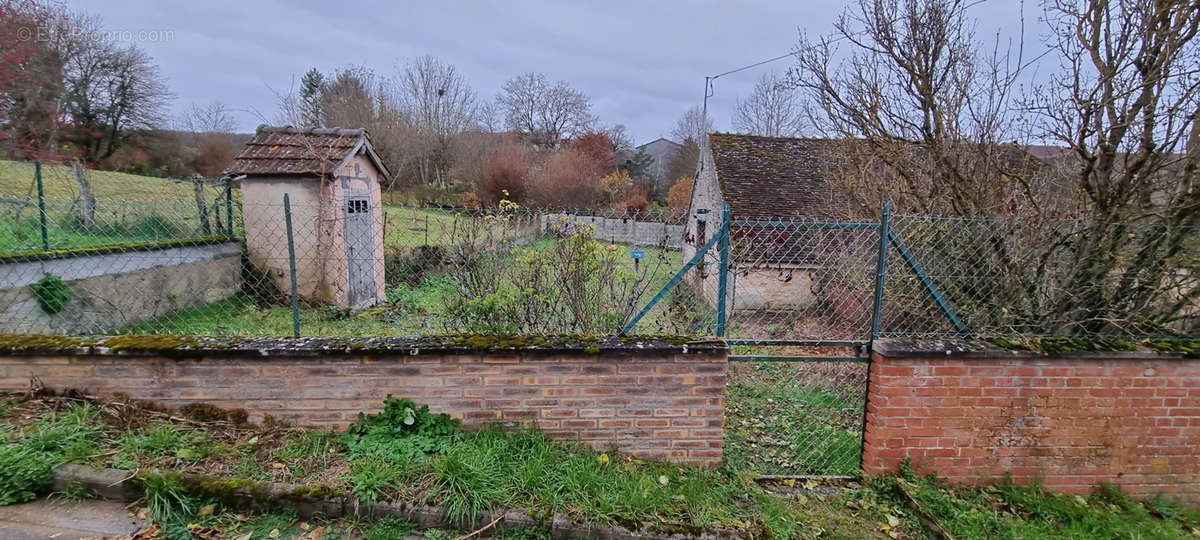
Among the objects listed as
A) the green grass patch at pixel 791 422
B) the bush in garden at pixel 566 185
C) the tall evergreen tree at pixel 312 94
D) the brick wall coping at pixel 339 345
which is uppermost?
the tall evergreen tree at pixel 312 94

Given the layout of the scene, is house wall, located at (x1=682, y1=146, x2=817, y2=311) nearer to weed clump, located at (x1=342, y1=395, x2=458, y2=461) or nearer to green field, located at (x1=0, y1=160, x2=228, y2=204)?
weed clump, located at (x1=342, y1=395, x2=458, y2=461)

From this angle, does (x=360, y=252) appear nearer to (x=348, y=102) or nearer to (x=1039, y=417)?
(x=1039, y=417)

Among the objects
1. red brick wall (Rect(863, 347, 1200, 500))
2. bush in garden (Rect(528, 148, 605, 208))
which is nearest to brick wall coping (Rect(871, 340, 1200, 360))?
red brick wall (Rect(863, 347, 1200, 500))

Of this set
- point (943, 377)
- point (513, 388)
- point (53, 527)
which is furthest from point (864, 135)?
point (53, 527)

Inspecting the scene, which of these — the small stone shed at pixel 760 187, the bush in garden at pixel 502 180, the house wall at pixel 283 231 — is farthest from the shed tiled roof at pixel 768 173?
the bush in garden at pixel 502 180

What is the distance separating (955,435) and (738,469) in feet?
4.67

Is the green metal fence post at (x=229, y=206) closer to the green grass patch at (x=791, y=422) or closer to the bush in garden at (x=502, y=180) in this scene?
the green grass patch at (x=791, y=422)

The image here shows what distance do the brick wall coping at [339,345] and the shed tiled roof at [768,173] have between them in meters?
8.91

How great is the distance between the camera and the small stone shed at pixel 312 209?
7363 mm

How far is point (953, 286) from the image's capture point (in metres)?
3.93

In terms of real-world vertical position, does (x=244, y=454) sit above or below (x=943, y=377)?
below

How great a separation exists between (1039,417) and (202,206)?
10.2m

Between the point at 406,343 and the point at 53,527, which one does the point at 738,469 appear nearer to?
the point at 406,343

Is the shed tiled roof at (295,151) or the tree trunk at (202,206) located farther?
the shed tiled roof at (295,151)
